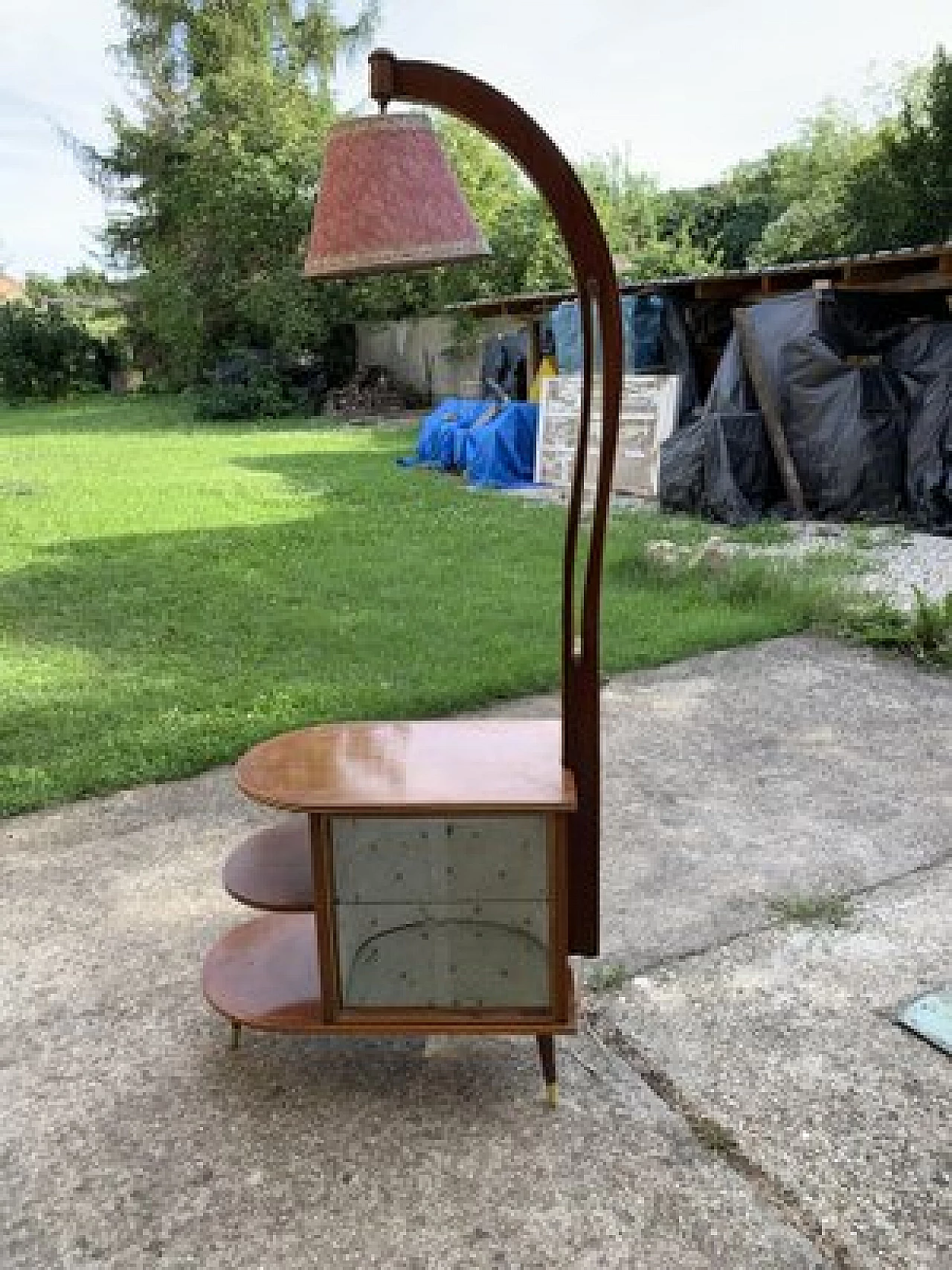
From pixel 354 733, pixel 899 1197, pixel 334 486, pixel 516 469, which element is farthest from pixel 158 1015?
pixel 516 469

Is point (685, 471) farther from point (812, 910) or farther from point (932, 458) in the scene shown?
point (812, 910)

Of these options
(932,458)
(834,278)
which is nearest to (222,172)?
(834,278)

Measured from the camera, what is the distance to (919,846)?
109 inches

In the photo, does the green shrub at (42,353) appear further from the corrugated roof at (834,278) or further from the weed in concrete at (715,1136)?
the weed in concrete at (715,1136)

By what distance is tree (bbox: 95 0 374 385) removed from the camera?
1853cm

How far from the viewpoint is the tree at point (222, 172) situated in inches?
730

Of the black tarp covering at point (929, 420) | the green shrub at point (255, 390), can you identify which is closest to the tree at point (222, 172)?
the green shrub at point (255, 390)

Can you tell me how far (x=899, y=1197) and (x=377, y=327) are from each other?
17666 mm

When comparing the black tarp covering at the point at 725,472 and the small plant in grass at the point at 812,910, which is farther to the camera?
the black tarp covering at the point at 725,472

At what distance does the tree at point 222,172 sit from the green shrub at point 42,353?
143 cm

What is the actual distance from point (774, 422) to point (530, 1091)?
6.66m

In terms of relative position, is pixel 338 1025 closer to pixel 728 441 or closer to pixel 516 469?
pixel 728 441

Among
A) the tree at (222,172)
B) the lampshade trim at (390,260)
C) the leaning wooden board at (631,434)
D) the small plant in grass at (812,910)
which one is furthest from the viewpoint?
the tree at (222,172)

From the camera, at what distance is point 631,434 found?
909 centimetres
